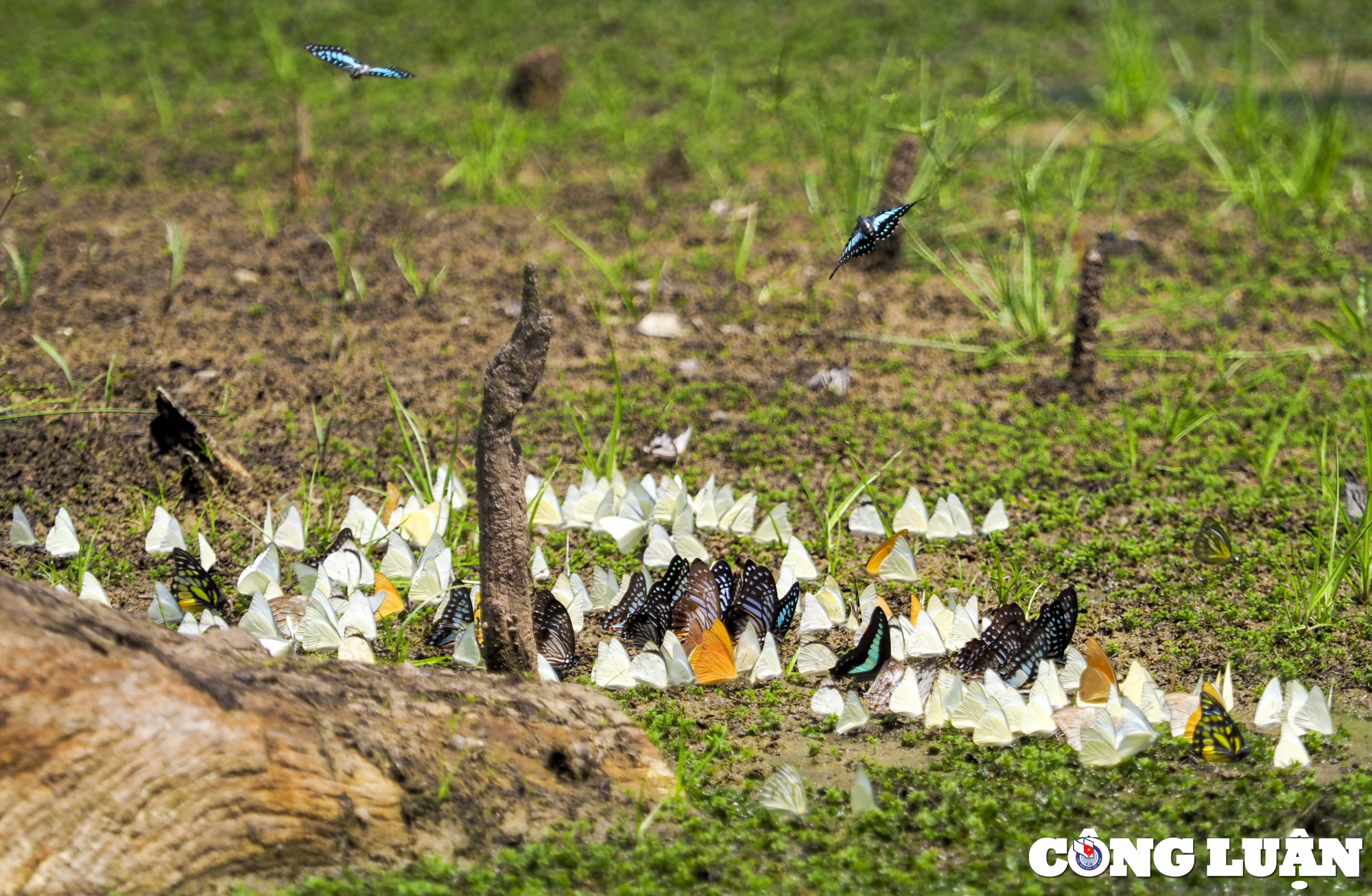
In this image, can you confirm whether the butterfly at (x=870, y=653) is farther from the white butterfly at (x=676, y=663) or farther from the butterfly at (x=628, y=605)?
the butterfly at (x=628, y=605)

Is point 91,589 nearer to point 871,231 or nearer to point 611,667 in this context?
point 611,667

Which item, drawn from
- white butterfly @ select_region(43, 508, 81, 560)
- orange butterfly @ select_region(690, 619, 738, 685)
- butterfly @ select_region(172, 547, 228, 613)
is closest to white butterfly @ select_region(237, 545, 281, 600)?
butterfly @ select_region(172, 547, 228, 613)

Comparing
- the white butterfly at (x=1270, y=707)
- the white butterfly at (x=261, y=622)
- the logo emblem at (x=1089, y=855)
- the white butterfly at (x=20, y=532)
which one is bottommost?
the logo emblem at (x=1089, y=855)

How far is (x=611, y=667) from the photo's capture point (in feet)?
8.56

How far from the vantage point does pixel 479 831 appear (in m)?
2.06

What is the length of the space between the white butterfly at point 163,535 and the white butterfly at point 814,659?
159 centimetres

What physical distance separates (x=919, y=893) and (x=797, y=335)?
250cm

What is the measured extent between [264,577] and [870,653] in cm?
140

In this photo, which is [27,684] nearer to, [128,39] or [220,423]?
[220,423]

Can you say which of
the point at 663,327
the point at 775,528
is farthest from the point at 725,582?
the point at 663,327

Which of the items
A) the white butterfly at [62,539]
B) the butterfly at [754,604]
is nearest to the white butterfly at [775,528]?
the butterfly at [754,604]

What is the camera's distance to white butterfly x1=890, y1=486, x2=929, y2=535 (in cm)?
326

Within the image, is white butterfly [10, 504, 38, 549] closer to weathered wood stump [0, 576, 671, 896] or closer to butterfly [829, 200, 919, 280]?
weathered wood stump [0, 576, 671, 896]

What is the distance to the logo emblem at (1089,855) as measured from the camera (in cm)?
210
